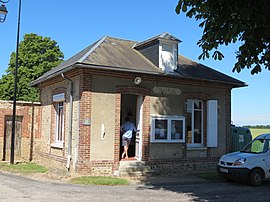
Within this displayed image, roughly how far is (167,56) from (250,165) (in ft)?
19.2

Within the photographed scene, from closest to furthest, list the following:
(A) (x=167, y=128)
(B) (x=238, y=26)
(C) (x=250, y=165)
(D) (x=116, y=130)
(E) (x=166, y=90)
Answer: (B) (x=238, y=26) < (C) (x=250, y=165) < (D) (x=116, y=130) < (A) (x=167, y=128) < (E) (x=166, y=90)

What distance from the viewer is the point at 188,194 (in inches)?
400

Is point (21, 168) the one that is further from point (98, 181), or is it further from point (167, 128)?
point (167, 128)

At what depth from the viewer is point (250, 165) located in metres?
11.8

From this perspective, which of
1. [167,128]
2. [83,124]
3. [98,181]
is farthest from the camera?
[167,128]

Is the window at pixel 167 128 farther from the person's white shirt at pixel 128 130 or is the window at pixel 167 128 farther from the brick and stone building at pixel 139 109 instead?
the person's white shirt at pixel 128 130

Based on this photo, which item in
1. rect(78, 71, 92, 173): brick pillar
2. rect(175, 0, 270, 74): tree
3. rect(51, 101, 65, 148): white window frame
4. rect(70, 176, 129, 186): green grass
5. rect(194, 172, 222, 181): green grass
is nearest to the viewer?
rect(175, 0, 270, 74): tree

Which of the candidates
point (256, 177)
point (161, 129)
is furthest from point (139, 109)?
point (256, 177)

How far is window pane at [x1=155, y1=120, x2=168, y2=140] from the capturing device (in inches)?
559

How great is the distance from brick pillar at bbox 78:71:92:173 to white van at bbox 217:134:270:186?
4.99 metres

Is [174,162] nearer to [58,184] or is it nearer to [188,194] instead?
[188,194]

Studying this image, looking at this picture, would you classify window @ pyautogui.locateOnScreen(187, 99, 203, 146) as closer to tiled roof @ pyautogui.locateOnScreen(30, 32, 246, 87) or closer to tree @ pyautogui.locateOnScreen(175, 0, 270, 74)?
tiled roof @ pyautogui.locateOnScreen(30, 32, 246, 87)

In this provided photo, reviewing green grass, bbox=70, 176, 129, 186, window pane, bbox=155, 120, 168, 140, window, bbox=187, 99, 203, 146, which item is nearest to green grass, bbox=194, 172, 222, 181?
window, bbox=187, 99, 203, 146

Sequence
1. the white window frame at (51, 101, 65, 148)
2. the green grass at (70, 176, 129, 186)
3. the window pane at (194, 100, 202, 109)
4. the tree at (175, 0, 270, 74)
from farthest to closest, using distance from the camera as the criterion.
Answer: the window pane at (194, 100, 202, 109) → the white window frame at (51, 101, 65, 148) → the green grass at (70, 176, 129, 186) → the tree at (175, 0, 270, 74)
